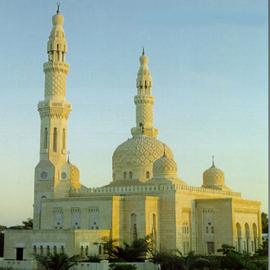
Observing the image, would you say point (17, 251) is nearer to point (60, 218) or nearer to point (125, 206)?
point (60, 218)

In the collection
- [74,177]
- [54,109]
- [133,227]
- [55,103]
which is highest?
[55,103]

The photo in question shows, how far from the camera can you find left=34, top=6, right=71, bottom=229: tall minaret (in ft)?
120

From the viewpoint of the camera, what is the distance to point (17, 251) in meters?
33.8

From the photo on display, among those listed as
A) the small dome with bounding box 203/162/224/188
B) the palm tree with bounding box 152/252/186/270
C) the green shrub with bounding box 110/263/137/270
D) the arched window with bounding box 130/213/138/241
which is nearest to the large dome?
the small dome with bounding box 203/162/224/188

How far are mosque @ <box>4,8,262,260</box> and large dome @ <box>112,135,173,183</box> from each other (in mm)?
76

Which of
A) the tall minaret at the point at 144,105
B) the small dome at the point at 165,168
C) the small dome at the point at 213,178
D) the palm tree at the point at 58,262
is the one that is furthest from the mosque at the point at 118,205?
the palm tree at the point at 58,262

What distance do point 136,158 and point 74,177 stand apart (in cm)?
494

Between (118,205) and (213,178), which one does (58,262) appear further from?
(213,178)

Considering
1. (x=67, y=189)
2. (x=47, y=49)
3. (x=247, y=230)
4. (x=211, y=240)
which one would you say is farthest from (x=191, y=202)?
(x=47, y=49)

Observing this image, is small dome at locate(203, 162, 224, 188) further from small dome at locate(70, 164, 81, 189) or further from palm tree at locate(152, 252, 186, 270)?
palm tree at locate(152, 252, 186, 270)

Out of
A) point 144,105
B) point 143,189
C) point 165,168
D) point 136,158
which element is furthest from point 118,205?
point 144,105

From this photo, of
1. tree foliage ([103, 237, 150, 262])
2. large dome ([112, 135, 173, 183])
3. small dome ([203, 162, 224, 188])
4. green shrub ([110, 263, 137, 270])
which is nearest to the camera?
green shrub ([110, 263, 137, 270])

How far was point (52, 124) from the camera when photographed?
36.9m

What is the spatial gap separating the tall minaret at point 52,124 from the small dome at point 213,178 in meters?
12.1
